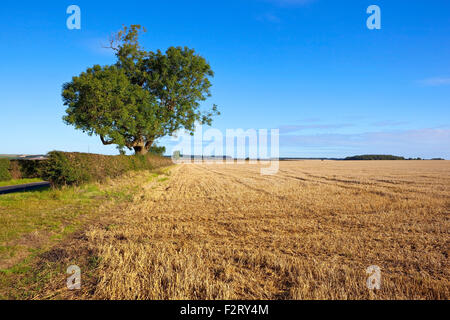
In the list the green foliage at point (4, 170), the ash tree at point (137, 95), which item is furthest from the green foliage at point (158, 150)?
the green foliage at point (4, 170)

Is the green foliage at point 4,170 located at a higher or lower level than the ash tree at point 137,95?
lower

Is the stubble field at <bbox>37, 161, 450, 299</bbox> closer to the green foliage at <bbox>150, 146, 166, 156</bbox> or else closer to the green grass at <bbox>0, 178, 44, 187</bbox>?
the green grass at <bbox>0, 178, 44, 187</bbox>

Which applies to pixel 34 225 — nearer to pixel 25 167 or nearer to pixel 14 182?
pixel 14 182

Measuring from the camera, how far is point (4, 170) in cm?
2298

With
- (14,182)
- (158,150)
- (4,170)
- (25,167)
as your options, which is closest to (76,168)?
(14,182)

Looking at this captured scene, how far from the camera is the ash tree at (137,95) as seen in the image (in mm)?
28234

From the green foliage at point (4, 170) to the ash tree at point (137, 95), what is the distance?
690cm

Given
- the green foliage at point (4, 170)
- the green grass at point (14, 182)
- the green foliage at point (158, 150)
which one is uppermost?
the green foliage at point (158, 150)

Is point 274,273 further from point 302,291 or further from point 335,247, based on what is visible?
point 335,247

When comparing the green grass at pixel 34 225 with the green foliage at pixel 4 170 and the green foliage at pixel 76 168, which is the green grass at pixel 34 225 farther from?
the green foliage at pixel 4 170

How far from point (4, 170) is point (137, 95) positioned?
1484cm

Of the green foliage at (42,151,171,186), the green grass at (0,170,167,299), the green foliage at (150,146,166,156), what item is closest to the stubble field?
the green grass at (0,170,167,299)

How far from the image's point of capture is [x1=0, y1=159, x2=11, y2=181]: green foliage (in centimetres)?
2278
